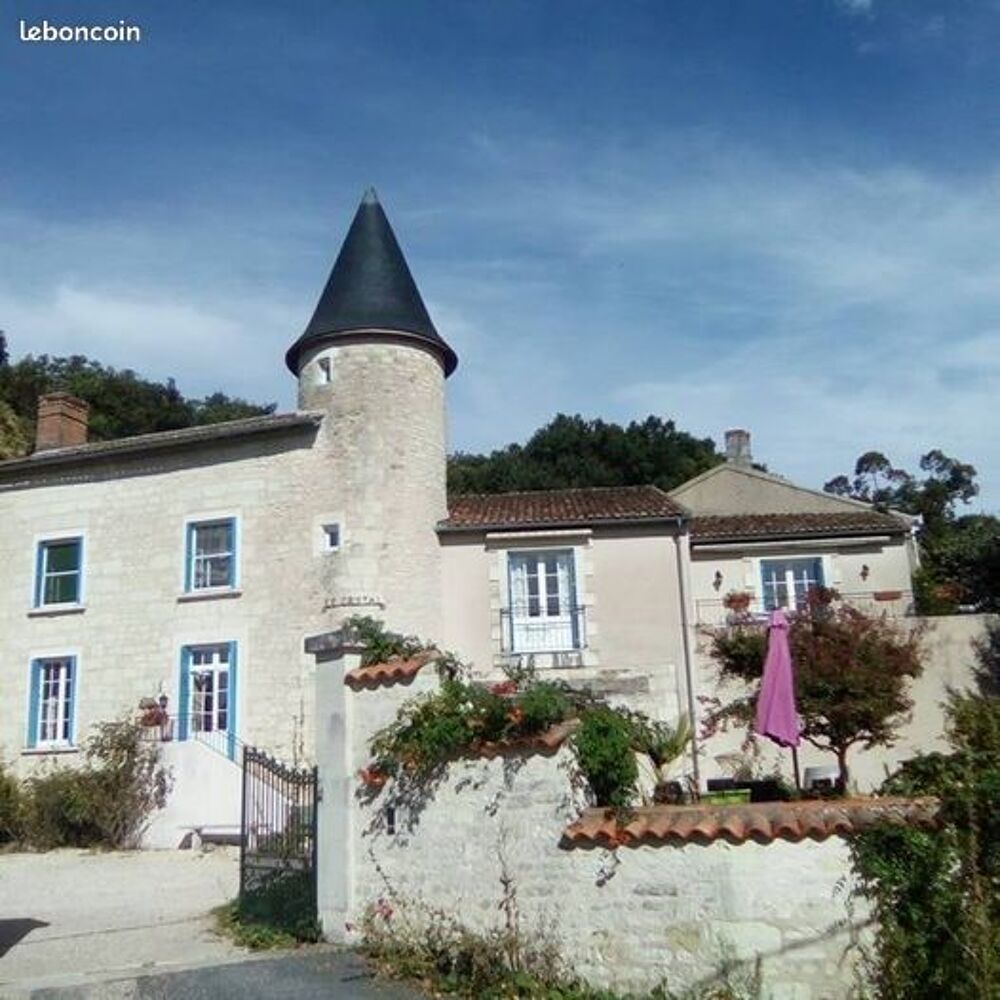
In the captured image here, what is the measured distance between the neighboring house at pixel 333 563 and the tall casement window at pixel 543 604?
0.13 ft

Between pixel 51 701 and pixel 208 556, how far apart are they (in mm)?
4045

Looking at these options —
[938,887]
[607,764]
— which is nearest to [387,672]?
[607,764]

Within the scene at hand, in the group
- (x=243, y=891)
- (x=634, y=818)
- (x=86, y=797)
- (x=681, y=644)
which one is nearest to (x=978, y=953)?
(x=634, y=818)

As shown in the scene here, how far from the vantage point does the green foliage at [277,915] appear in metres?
8.59

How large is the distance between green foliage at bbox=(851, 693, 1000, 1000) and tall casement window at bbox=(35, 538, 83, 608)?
16784 millimetres

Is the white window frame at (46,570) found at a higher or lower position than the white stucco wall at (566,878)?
higher

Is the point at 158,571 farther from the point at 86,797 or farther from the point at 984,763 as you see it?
the point at 984,763

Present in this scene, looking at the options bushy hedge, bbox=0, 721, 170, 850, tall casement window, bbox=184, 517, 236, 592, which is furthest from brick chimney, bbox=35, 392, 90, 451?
bushy hedge, bbox=0, 721, 170, 850

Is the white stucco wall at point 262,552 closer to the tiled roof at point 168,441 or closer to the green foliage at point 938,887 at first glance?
the tiled roof at point 168,441

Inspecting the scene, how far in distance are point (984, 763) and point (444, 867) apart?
4.01m

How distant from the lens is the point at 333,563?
60.0ft

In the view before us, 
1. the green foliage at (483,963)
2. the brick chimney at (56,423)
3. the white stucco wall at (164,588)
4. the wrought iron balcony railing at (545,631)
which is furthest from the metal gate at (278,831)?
the brick chimney at (56,423)

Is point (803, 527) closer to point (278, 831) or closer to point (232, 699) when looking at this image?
point (232, 699)

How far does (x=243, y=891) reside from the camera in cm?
966
